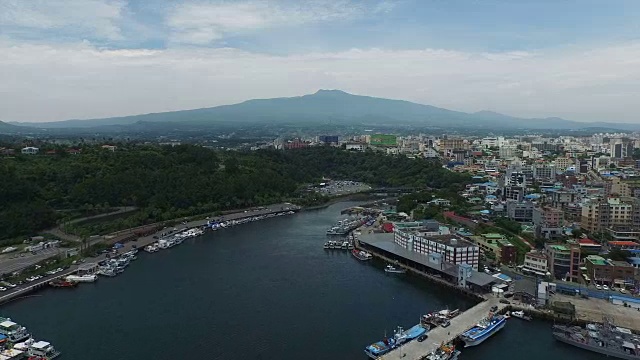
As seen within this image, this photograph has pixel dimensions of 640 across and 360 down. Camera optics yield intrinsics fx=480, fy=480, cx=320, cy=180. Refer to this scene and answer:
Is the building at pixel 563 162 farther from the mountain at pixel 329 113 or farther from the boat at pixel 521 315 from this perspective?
the mountain at pixel 329 113

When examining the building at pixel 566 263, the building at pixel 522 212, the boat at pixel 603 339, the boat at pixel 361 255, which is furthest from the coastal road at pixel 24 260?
the building at pixel 522 212

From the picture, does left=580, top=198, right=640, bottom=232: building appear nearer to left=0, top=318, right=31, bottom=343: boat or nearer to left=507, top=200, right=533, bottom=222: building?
left=507, top=200, right=533, bottom=222: building

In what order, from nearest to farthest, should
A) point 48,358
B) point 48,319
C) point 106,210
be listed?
point 48,358, point 48,319, point 106,210

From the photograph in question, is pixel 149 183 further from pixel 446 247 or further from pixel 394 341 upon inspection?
pixel 394 341

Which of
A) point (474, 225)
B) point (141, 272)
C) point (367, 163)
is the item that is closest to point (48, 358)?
point (141, 272)

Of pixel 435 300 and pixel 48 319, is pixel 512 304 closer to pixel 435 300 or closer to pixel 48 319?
pixel 435 300
